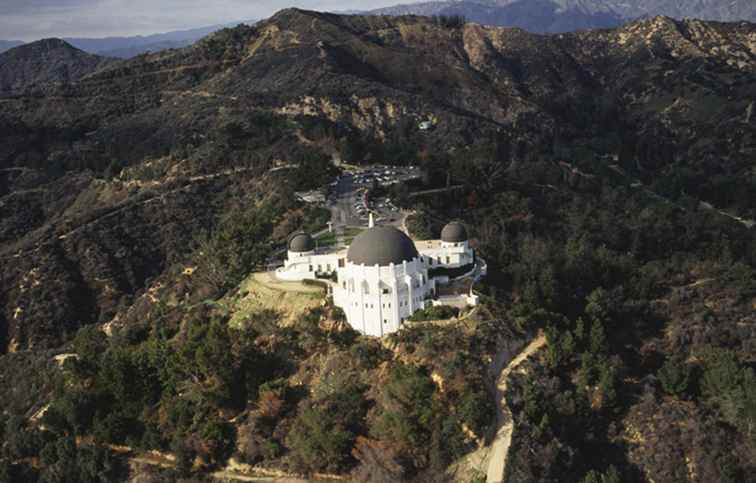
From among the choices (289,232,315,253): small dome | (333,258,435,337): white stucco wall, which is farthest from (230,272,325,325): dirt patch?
(333,258,435,337): white stucco wall

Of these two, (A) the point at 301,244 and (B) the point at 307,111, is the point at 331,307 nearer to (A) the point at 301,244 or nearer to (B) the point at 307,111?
(A) the point at 301,244

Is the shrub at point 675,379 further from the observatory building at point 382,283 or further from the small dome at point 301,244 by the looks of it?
the small dome at point 301,244

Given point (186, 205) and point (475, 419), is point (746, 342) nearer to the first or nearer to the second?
point (475, 419)

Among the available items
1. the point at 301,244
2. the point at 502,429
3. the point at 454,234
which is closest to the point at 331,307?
the point at 301,244

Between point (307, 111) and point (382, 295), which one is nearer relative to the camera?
point (382, 295)

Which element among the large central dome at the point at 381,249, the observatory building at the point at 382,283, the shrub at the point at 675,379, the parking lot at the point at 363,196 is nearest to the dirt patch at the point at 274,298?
the observatory building at the point at 382,283

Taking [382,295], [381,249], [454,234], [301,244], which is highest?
[381,249]
